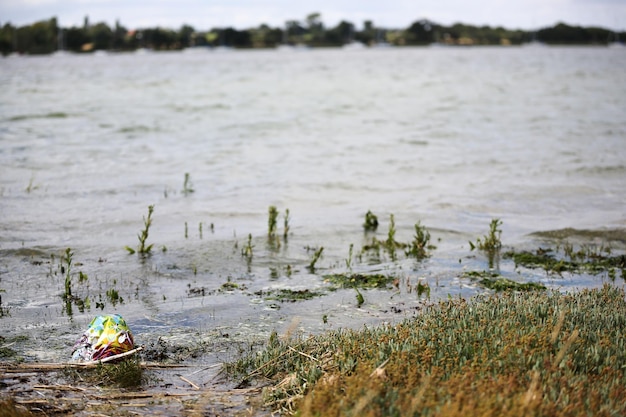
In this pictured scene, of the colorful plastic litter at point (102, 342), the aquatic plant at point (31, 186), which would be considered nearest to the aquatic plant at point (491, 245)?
the colorful plastic litter at point (102, 342)

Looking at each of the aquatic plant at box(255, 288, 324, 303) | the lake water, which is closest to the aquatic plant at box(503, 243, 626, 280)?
the lake water

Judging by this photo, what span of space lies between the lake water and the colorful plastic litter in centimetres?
48

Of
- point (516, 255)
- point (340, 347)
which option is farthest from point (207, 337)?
point (516, 255)

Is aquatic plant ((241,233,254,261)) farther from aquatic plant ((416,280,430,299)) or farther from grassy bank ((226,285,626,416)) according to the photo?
grassy bank ((226,285,626,416))

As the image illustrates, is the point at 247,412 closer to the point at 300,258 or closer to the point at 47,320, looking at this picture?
the point at 47,320

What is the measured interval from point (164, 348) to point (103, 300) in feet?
6.67

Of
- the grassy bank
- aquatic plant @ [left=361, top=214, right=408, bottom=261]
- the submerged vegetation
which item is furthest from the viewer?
aquatic plant @ [left=361, top=214, right=408, bottom=261]

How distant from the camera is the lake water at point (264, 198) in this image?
9273mm

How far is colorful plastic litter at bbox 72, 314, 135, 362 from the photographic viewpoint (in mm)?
7020

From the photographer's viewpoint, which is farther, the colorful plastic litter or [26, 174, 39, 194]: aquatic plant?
[26, 174, 39, 194]: aquatic plant

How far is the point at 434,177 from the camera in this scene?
20.4 meters

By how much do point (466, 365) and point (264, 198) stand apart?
39.2 feet

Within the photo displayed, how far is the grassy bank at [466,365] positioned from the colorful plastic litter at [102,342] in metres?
1.11

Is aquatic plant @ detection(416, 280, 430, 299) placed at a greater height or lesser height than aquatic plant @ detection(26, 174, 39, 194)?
lesser
